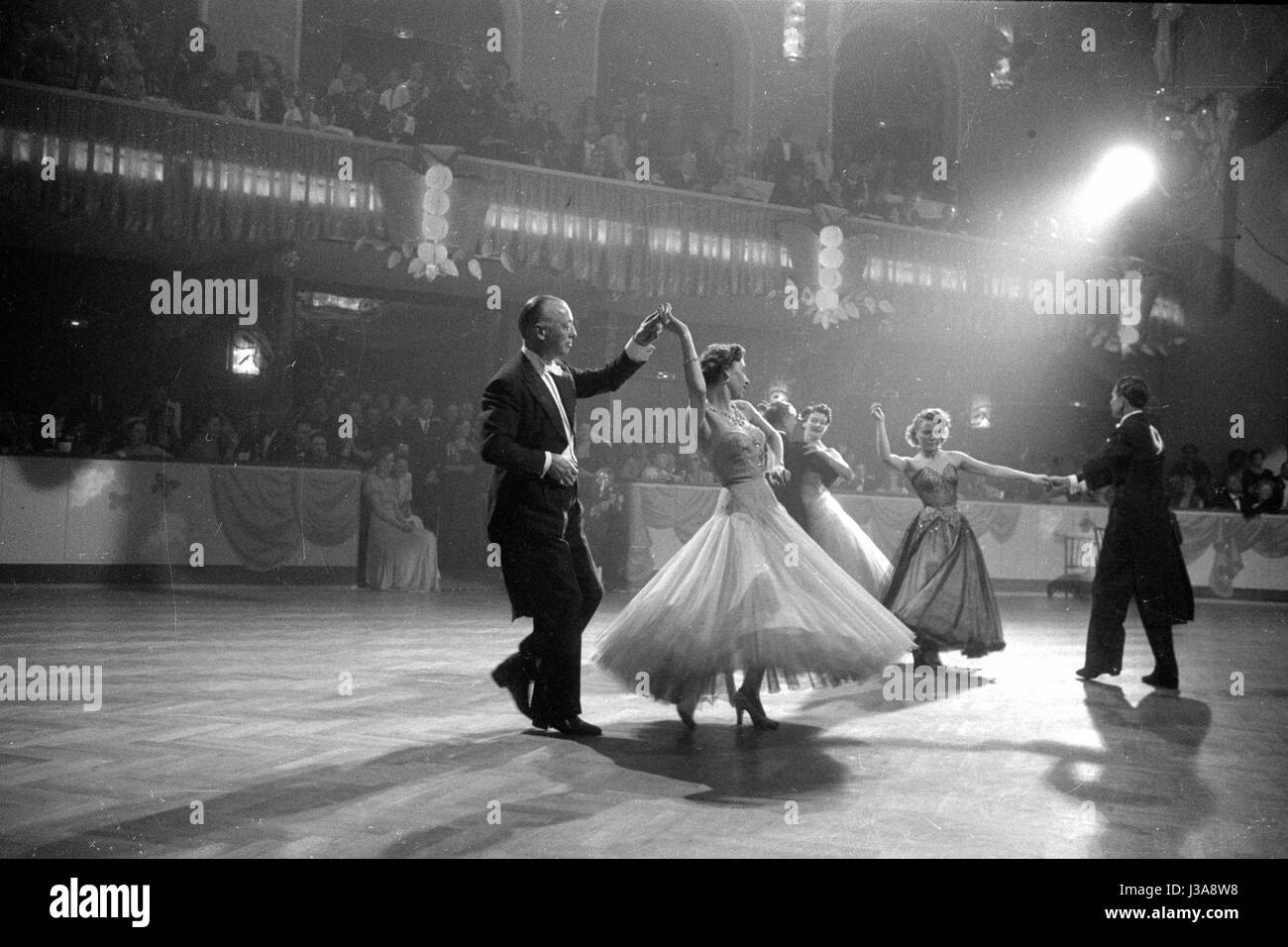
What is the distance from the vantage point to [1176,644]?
10172 mm

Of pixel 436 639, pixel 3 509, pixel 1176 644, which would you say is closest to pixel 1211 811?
pixel 436 639

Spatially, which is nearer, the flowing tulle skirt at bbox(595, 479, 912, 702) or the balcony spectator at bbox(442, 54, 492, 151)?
the flowing tulle skirt at bbox(595, 479, 912, 702)

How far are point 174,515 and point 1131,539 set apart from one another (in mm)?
8997

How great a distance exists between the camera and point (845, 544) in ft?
26.6

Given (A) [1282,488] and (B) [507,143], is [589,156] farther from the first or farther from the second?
(A) [1282,488]

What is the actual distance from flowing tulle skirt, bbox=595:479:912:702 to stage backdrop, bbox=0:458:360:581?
26.3 feet

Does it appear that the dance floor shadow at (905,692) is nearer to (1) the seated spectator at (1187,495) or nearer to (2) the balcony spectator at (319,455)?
(2) the balcony spectator at (319,455)

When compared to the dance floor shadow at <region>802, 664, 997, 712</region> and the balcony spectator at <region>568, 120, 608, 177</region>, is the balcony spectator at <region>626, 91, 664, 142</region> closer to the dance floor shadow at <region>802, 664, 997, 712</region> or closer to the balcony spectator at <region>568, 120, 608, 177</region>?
the balcony spectator at <region>568, 120, 608, 177</region>

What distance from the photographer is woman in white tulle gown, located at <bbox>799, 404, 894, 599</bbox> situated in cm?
801

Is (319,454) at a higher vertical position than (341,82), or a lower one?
lower

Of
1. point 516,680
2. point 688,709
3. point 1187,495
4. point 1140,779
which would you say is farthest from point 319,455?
point 1187,495

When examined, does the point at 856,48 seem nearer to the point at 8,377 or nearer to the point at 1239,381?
the point at 1239,381

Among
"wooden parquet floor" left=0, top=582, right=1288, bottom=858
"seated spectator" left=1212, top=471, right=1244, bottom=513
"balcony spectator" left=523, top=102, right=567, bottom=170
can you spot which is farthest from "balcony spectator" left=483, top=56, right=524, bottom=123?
"seated spectator" left=1212, top=471, right=1244, bottom=513

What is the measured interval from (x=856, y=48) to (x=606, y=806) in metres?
19.2
